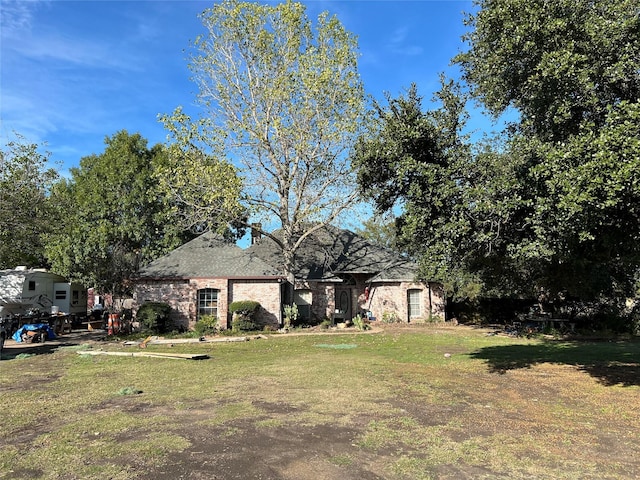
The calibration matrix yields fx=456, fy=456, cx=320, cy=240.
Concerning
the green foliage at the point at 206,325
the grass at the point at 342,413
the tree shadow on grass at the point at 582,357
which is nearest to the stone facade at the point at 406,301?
the tree shadow on grass at the point at 582,357

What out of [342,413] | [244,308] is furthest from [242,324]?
[342,413]

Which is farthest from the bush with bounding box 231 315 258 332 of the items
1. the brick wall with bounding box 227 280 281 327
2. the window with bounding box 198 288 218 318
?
the window with bounding box 198 288 218 318

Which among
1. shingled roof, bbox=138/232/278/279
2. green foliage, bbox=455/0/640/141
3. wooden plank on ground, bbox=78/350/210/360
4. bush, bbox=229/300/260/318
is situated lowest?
wooden plank on ground, bbox=78/350/210/360

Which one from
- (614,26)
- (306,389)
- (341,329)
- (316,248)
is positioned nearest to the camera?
(614,26)

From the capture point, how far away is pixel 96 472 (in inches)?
195

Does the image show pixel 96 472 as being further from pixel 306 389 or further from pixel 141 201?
pixel 141 201

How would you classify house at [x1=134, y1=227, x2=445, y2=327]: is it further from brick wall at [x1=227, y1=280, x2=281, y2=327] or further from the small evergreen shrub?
the small evergreen shrub

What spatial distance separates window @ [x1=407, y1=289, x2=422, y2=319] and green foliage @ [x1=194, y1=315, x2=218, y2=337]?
471 inches

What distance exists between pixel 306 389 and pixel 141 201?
2530 centimetres

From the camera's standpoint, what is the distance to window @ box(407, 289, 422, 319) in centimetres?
2786

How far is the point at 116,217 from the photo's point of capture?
3102 centimetres

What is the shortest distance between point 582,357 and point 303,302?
1600 cm

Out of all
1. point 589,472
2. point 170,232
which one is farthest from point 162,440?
point 170,232

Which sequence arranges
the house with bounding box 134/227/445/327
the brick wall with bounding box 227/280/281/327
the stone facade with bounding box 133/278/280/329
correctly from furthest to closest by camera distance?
the brick wall with bounding box 227/280/281/327 < the house with bounding box 134/227/445/327 < the stone facade with bounding box 133/278/280/329
